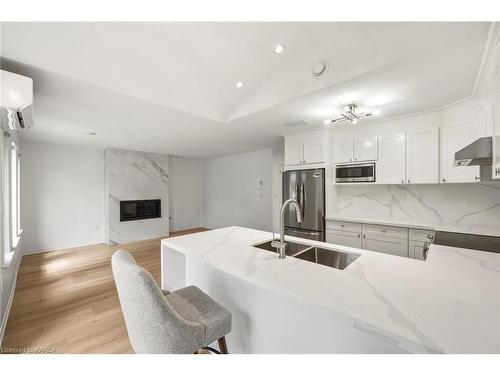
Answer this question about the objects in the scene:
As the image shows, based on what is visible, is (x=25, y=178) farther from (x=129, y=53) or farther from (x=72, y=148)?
(x=129, y=53)

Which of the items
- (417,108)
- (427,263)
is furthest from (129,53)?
(417,108)

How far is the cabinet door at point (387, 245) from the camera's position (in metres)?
2.71

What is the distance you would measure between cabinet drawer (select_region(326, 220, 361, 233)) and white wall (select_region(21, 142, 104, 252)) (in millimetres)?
5226

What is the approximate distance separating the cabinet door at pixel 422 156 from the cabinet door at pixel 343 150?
0.71 m

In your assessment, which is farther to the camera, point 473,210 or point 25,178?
point 25,178

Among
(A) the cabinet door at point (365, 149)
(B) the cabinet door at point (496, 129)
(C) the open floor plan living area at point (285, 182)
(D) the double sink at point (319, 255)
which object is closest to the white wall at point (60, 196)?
(C) the open floor plan living area at point (285, 182)

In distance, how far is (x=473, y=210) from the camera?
2.60m

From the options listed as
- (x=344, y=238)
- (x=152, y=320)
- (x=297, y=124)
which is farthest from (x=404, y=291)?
(x=297, y=124)

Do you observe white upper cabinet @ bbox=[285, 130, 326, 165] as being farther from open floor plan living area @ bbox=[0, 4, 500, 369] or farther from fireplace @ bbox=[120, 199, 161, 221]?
fireplace @ bbox=[120, 199, 161, 221]

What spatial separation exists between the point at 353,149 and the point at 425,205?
1232 mm

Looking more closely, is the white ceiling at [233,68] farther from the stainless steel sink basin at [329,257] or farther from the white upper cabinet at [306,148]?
the stainless steel sink basin at [329,257]

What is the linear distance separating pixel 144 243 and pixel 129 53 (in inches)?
172

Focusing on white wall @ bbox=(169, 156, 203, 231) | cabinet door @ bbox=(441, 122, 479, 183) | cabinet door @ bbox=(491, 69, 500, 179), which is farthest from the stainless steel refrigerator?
white wall @ bbox=(169, 156, 203, 231)

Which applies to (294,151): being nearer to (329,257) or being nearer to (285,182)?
(285,182)
